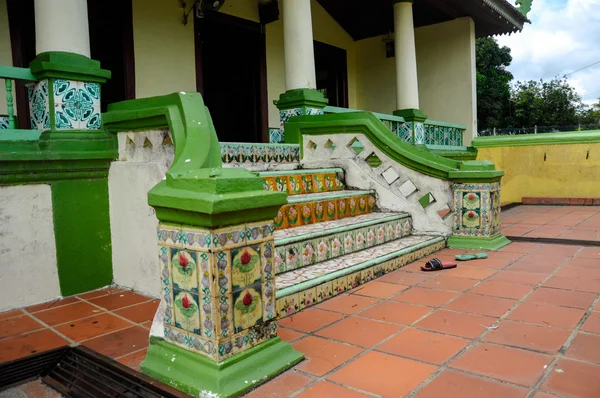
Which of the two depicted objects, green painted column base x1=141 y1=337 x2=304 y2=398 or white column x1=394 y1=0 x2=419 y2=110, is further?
white column x1=394 y1=0 x2=419 y2=110

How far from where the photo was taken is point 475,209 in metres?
4.75

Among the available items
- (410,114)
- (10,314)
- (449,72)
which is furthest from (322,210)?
(449,72)

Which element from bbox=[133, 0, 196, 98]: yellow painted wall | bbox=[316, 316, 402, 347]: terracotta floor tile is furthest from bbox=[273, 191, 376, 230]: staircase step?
bbox=[133, 0, 196, 98]: yellow painted wall

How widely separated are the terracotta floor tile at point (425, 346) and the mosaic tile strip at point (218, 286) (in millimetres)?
663

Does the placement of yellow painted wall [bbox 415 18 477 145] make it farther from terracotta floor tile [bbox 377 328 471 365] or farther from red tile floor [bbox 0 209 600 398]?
terracotta floor tile [bbox 377 328 471 365]

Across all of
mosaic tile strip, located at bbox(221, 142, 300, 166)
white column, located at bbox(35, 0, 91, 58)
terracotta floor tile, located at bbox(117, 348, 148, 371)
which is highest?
white column, located at bbox(35, 0, 91, 58)

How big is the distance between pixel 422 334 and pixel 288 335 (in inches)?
28.5

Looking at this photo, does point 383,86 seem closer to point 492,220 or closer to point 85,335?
point 492,220

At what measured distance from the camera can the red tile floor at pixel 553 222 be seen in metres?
5.37

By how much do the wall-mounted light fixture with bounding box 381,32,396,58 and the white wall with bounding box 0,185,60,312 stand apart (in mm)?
7913

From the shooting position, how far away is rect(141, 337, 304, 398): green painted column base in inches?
78.7

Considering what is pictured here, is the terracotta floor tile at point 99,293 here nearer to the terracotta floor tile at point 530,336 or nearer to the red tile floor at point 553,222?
the terracotta floor tile at point 530,336

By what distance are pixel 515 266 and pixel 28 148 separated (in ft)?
12.4

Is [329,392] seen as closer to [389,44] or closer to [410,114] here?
[410,114]
